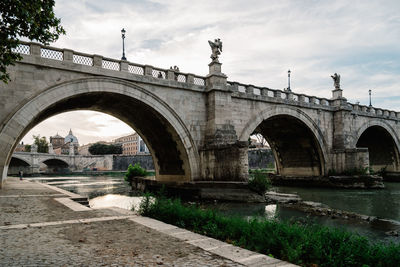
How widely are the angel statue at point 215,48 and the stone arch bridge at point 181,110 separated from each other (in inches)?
16.6

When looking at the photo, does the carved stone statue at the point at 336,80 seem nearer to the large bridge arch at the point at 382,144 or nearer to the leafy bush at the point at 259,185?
the large bridge arch at the point at 382,144

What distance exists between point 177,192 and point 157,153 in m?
4.68

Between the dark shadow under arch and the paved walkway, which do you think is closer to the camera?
the paved walkway

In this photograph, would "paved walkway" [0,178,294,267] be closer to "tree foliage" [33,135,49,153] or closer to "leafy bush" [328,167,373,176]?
"leafy bush" [328,167,373,176]

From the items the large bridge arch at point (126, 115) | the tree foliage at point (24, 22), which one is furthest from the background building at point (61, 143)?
the tree foliage at point (24, 22)

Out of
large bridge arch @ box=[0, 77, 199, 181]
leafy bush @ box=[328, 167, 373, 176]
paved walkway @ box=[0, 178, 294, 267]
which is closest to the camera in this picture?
A: paved walkway @ box=[0, 178, 294, 267]

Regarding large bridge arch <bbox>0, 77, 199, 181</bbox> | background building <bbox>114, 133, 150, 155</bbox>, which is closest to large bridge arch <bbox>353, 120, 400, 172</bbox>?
large bridge arch <bbox>0, 77, 199, 181</bbox>

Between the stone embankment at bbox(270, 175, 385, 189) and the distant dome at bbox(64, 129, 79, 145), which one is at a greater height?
the distant dome at bbox(64, 129, 79, 145)

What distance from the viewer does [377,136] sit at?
34469 millimetres

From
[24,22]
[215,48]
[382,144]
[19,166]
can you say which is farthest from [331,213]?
[19,166]

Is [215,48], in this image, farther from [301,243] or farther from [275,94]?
[301,243]

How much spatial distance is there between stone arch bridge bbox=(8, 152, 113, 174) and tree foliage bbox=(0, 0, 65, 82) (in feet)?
188

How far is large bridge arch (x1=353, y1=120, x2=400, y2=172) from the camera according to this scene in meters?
32.1

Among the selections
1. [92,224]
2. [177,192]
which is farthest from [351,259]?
[177,192]
